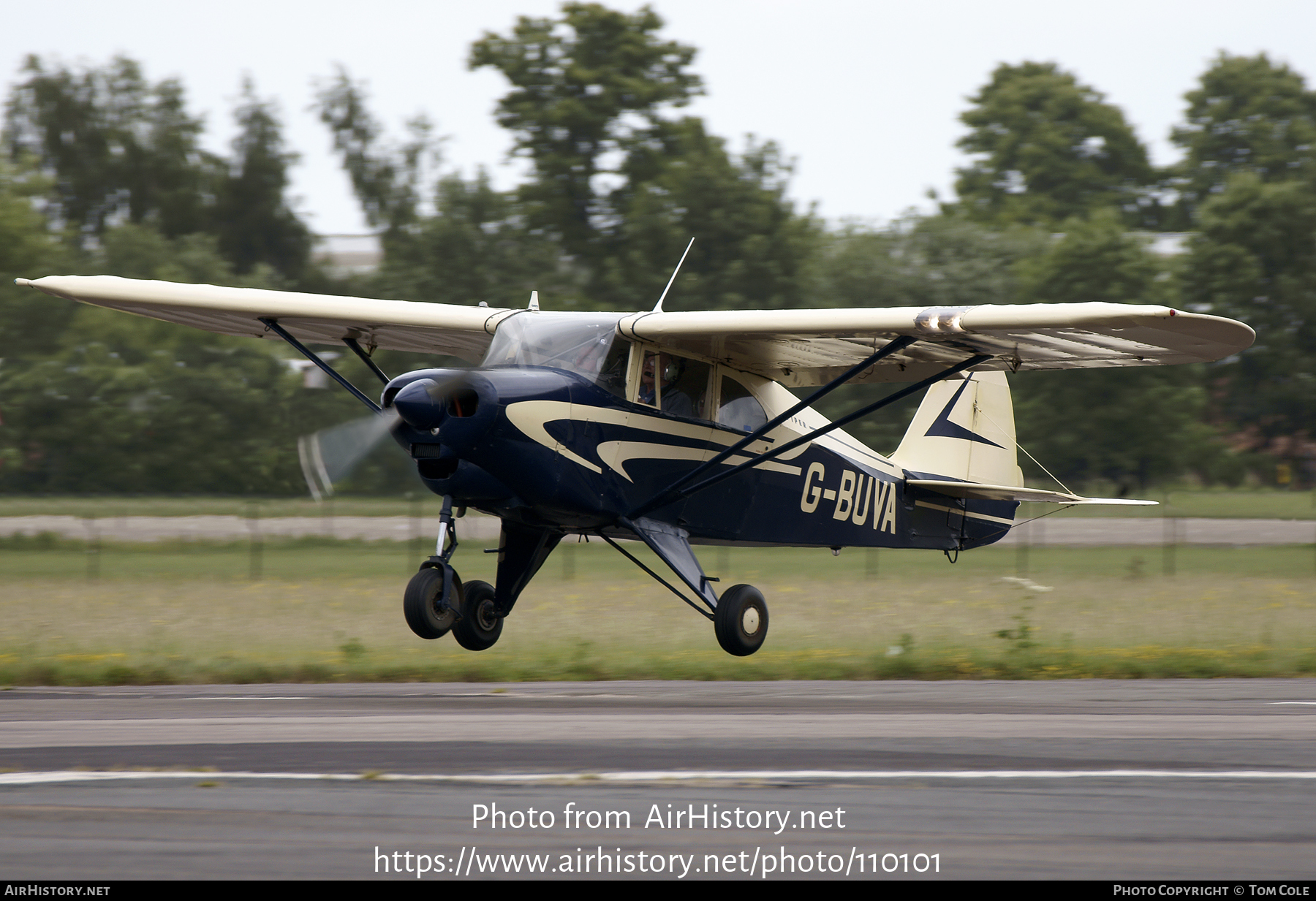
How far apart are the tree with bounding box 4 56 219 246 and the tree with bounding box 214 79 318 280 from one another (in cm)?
116

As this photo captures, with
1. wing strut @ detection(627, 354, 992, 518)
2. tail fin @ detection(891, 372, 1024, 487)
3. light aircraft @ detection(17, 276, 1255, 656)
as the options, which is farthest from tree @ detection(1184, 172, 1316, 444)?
wing strut @ detection(627, 354, 992, 518)

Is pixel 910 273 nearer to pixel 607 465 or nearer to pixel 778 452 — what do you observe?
pixel 778 452

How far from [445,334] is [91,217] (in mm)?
53321

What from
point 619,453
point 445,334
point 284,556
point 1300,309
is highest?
point 1300,309

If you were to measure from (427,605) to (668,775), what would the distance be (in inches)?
189

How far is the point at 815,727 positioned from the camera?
359 inches

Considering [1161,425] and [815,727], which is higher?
[1161,425]

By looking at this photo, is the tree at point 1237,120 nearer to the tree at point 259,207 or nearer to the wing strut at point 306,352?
the tree at point 259,207

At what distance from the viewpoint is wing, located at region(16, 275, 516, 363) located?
45.4 ft

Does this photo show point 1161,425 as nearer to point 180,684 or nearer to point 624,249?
point 624,249

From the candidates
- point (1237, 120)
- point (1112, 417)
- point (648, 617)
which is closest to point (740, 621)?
point (648, 617)

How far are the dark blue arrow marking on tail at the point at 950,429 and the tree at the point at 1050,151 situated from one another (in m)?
60.8

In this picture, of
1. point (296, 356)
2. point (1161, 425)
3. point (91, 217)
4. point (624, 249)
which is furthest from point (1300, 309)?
point (91, 217)

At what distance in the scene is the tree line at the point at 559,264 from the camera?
41219mm
